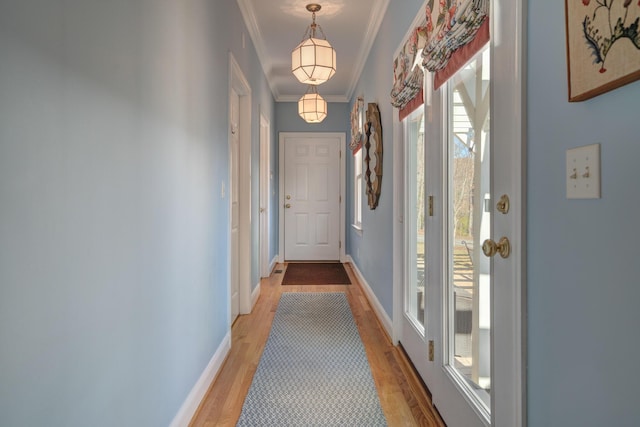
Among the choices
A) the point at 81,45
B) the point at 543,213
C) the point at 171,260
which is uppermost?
the point at 81,45

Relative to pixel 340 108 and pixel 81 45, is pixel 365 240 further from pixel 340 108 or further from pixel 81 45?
pixel 81 45

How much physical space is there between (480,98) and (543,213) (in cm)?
62

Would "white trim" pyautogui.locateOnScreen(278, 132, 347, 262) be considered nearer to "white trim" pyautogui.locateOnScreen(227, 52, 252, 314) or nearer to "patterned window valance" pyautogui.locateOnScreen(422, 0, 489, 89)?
"white trim" pyautogui.locateOnScreen(227, 52, 252, 314)

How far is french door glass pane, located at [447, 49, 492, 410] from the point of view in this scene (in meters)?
1.41

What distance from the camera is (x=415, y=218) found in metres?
2.50

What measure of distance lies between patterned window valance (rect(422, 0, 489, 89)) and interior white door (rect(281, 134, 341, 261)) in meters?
4.55

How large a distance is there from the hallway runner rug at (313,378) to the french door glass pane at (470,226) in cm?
58

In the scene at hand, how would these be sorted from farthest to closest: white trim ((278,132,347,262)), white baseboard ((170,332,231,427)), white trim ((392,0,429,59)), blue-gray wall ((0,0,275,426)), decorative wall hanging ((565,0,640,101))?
white trim ((278,132,347,262)) → white trim ((392,0,429,59)) → white baseboard ((170,332,231,427)) → blue-gray wall ((0,0,275,426)) → decorative wall hanging ((565,0,640,101))

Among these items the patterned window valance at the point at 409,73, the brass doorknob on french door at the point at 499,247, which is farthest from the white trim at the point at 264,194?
the brass doorknob on french door at the point at 499,247

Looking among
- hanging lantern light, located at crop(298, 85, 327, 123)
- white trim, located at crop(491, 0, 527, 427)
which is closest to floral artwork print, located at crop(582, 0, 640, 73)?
white trim, located at crop(491, 0, 527, 427)

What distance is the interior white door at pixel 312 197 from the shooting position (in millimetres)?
6402

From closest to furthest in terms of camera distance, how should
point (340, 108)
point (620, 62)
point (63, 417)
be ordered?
point (620, 62), point (63, 417), point (340, 108)

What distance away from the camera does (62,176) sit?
915 millimetres

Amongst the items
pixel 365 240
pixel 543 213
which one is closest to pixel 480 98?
pixel 543 213
